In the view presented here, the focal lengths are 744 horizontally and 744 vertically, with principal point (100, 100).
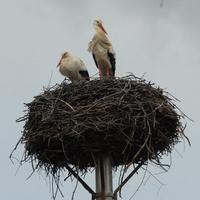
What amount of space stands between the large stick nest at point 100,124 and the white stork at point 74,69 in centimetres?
193

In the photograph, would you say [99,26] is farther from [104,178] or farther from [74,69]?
[104,178]

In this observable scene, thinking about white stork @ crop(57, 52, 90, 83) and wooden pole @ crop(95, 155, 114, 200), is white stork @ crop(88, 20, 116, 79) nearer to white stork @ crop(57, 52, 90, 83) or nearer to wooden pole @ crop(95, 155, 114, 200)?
white stork @ crop(57, 52, 90, 83)

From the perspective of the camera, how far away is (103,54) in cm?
1092

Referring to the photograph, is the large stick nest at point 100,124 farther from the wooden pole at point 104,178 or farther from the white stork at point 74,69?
the white stork at point 74,69

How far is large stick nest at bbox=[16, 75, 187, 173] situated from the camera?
792 centimetres

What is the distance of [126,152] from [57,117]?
881 mm

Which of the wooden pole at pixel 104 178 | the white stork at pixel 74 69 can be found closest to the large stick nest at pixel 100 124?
the wooden pole at pixel 104 178

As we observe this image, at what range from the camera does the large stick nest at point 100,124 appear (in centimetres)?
792

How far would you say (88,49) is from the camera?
11.1 metres

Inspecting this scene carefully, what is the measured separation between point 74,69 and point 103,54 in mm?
503

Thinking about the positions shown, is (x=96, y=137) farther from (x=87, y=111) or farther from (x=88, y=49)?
(x=88, y=49)

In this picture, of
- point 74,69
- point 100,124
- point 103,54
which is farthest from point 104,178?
point 103,54

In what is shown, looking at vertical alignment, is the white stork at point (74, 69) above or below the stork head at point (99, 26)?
below

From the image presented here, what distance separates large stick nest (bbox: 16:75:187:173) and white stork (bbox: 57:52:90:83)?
6.35 feet
